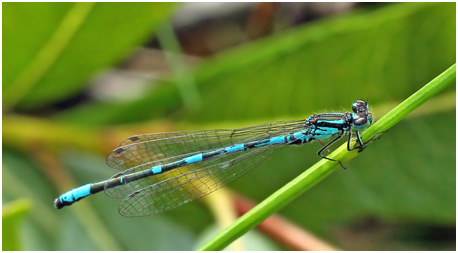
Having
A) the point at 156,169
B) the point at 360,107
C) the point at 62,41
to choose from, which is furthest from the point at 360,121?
the point at 62,41

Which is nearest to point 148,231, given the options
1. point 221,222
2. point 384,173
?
point 221,222

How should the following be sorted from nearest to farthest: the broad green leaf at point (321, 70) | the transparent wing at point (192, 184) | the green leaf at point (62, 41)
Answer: the transparent wing at point (192, 184)
the broad green leaf at point (321, 70)
the green leaf at point (62, 41)

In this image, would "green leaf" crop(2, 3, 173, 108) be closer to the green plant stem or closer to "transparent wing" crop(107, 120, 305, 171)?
"transparent wing" crop(107, 120, 305, 171)

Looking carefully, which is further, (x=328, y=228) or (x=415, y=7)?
(x=328, y=228)

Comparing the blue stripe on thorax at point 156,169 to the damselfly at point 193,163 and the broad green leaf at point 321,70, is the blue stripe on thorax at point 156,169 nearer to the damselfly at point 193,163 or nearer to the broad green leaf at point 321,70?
the damselfly at point 193,163

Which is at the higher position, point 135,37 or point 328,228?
point 135,37

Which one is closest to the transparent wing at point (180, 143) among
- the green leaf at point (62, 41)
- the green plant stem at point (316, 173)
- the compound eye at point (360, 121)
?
the compound eye at point (360, 121)

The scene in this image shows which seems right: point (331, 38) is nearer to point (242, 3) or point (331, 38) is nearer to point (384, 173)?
point (384, 173)

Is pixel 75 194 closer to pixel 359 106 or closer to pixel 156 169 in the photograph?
pixel 156 169
